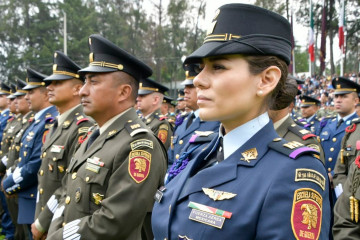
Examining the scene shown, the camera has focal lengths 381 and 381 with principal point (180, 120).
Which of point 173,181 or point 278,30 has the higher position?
point 278,30

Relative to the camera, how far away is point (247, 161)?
5.62 feet

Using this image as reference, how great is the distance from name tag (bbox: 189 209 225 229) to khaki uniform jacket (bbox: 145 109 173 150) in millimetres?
5233

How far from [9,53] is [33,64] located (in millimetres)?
4306

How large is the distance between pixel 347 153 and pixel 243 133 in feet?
11.1

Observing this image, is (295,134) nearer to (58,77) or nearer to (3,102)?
(58,77)

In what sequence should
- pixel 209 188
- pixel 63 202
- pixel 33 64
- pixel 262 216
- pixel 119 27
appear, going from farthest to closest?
pixel 119 27
pixel 33 64
pixel 63 202
pixel 209 188
pixel 262 216

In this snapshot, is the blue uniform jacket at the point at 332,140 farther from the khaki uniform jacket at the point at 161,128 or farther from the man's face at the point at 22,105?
the man's face at the point at 22,105

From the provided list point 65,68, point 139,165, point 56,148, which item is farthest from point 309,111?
point 139,165

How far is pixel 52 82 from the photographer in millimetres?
4762

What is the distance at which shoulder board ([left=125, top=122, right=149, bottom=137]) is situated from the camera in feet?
10.4

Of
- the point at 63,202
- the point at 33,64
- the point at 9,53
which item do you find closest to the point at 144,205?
the point at 63,202

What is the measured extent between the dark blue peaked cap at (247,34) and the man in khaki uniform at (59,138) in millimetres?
2689

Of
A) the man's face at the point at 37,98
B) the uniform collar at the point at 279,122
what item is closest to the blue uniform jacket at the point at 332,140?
the uniform collar at the point at 279,122

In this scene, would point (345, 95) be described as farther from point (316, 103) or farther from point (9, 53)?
point (9, 53)
